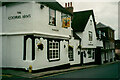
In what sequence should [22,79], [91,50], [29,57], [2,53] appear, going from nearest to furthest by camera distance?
[22,79] → [29,57] → [2,53] → [91,50]

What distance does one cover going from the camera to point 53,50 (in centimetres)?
1538

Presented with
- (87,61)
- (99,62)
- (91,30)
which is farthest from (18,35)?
(99,62)

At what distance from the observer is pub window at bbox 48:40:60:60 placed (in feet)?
48.9

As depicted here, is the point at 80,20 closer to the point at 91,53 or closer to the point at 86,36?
the point at 86,36

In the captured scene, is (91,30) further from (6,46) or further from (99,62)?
(6,46)

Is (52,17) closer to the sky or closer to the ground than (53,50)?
closer to the sky

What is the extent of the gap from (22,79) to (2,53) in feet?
17.3

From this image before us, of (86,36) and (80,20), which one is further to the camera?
(80,20)

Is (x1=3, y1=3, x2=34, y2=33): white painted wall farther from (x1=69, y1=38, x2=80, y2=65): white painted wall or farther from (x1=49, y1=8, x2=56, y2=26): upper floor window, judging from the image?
(x1=69, y1=38, x2=80, y2=65): white painted wall

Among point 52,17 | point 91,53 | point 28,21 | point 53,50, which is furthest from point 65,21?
point 91,53

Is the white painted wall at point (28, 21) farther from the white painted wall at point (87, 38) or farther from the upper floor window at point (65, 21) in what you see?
the white painted wall at point (87, 38)

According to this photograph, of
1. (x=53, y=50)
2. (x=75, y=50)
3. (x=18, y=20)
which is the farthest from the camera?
(x=75, y=50)

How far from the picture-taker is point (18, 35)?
13.6 meters

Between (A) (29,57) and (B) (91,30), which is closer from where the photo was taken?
(A) (29,57)
